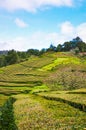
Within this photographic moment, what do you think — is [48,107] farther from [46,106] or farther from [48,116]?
[48,116]

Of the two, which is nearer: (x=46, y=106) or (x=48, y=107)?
(x=48, y=107)

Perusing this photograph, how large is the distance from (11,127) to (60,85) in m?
56.6

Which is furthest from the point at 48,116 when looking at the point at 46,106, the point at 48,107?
the point at 46,106

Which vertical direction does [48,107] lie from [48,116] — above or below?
below

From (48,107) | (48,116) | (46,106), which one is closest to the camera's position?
(48,116)

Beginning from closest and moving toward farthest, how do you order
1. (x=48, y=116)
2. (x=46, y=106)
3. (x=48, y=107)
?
(x=48, y=116), (x=48, y=107), (x=46, y=106)

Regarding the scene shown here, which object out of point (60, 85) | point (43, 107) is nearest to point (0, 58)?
point (60, 85)

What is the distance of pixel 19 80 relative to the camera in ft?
338

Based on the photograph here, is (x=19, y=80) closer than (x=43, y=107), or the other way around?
(x=43, y=107)

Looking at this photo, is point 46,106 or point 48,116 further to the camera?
point 46,106

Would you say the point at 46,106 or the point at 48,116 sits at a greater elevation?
the point at 48,116

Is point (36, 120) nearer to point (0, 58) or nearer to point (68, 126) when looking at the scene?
point (68, 126)

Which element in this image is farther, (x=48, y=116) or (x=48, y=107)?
(x=48, y=107)

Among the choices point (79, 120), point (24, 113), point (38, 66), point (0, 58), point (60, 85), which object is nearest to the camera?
point (79, 120)
